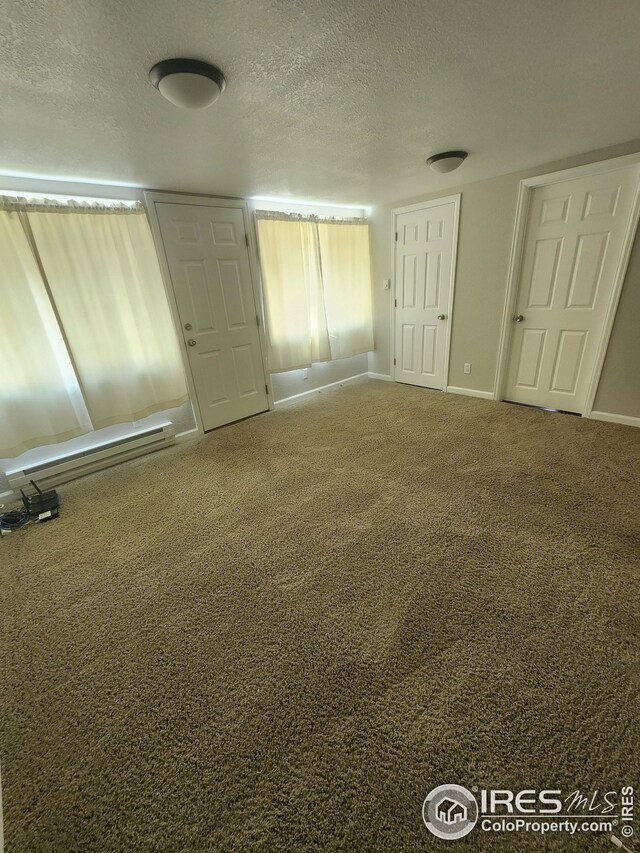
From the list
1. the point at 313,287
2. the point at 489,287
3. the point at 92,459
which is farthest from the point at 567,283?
the point at 92,459

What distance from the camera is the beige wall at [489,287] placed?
2.85 metres

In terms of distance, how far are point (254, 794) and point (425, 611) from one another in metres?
0.89

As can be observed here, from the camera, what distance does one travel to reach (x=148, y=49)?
4.07 ft

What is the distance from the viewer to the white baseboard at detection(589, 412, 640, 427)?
304cm

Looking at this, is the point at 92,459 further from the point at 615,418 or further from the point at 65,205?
the point at 615,418

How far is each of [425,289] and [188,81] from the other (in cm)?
331

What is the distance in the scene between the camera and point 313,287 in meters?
4.19

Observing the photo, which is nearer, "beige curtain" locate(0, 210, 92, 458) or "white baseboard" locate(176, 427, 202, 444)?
"beige curtain" locate(0, 210, 92, 458)

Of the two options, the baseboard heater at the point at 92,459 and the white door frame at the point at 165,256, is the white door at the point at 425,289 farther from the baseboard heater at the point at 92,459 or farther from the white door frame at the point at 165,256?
the baseboard heater at the point at 92,459

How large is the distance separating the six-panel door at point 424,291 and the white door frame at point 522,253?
2.16ft

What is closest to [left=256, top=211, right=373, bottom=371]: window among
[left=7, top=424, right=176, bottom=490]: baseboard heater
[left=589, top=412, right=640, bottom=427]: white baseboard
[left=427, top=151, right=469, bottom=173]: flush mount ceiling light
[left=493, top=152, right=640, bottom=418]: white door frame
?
[left=7, top=424, right=176, bottom=490]: baseboard heater

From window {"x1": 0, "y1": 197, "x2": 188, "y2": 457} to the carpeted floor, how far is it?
0.77 meters

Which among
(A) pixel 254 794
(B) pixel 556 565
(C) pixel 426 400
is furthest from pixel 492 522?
(C) pixel 426 400

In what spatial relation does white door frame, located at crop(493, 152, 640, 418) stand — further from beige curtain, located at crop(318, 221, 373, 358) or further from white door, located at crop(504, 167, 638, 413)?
beige curtain, located at crop(318, 221, 373, 358)
